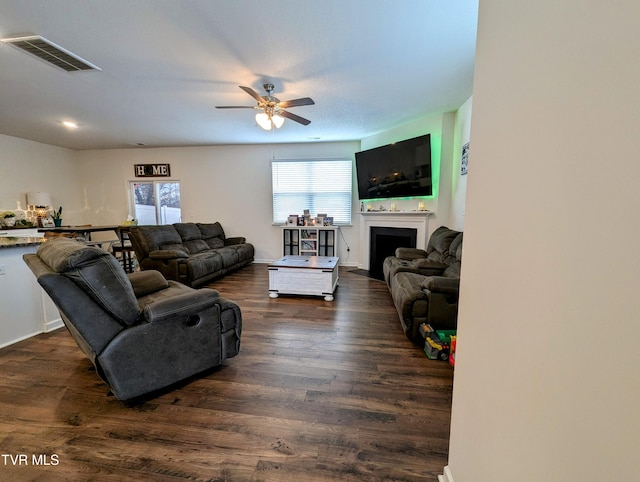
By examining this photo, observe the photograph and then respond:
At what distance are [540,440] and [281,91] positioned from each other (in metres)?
3.71

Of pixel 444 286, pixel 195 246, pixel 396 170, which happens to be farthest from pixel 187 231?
pixel 444 286

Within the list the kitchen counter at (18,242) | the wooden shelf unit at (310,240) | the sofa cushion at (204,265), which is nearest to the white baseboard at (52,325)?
the kitchen counter at (18,242)

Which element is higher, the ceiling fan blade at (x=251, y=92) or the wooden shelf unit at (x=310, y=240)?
the ceiling fan blade at (x=251, y=92)

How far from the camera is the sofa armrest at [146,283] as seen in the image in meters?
2.25

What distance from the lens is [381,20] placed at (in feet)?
6.56

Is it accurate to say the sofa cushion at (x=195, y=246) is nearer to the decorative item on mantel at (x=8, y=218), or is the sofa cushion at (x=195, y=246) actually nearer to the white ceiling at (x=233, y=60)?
the white ceiling at (x=233, y=60)

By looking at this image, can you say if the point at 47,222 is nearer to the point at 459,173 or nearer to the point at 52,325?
the point at 52,325

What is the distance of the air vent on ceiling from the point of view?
7.32 feet

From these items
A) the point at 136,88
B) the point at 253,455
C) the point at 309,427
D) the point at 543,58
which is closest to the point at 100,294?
the point at 253,455

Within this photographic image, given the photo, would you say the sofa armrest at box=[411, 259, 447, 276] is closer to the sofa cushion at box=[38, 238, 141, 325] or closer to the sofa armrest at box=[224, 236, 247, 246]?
the sofa cushion at box=[38, 238, 141, 325]

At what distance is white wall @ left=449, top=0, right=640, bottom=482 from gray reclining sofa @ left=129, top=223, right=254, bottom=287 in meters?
Result: 4.02

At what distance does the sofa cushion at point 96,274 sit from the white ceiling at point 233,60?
5.85ft

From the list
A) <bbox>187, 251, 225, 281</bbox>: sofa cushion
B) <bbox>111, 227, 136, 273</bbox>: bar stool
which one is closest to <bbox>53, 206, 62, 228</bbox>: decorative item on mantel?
<bbox>111, 227, 136, 273</bbox>: bar stool

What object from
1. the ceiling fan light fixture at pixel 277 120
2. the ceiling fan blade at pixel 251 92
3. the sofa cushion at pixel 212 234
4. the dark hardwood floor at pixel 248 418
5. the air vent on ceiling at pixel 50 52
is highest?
the air vent on ceiling at pixel 50 52
